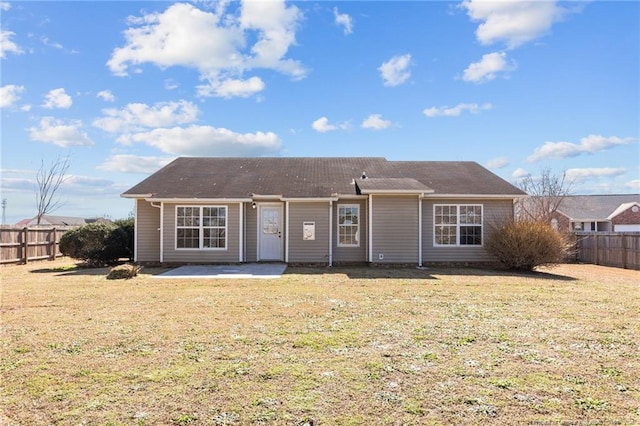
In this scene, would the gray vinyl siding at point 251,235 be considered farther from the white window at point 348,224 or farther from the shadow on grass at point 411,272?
the white window at point 348,224

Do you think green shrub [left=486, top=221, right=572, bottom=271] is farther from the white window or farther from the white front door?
the white front door

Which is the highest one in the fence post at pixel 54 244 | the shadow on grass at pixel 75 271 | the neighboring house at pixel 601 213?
the neighboring house at pixel 601 213

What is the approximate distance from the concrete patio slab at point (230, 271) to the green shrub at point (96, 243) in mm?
3396

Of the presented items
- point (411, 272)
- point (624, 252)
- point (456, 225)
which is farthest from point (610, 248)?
point (411, 272)

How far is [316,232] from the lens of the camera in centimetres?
1600

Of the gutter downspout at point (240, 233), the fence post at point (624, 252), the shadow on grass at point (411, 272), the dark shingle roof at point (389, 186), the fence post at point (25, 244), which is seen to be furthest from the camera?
the fence post at point (624, 252)

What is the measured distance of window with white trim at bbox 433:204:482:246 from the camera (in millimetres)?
16344

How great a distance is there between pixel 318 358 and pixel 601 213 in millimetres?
48119

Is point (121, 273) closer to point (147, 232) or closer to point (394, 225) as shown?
point (147, 232)

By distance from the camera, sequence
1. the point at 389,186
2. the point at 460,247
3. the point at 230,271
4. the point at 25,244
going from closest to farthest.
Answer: the point at 230,271 → the point at 389,186 → the point at 460,247 → the point at 25,244

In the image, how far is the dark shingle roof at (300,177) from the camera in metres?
16.3

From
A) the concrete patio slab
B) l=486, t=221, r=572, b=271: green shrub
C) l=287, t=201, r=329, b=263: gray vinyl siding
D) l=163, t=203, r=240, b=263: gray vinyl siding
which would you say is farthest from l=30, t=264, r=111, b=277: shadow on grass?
l=486, t=221, r=572, b=271: green shrub

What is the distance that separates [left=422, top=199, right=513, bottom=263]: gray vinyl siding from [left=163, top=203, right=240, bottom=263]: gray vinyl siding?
7568 mm

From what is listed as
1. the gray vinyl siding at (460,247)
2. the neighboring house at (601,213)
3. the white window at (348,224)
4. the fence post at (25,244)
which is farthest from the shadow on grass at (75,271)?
the neighboring house at (601,213)
